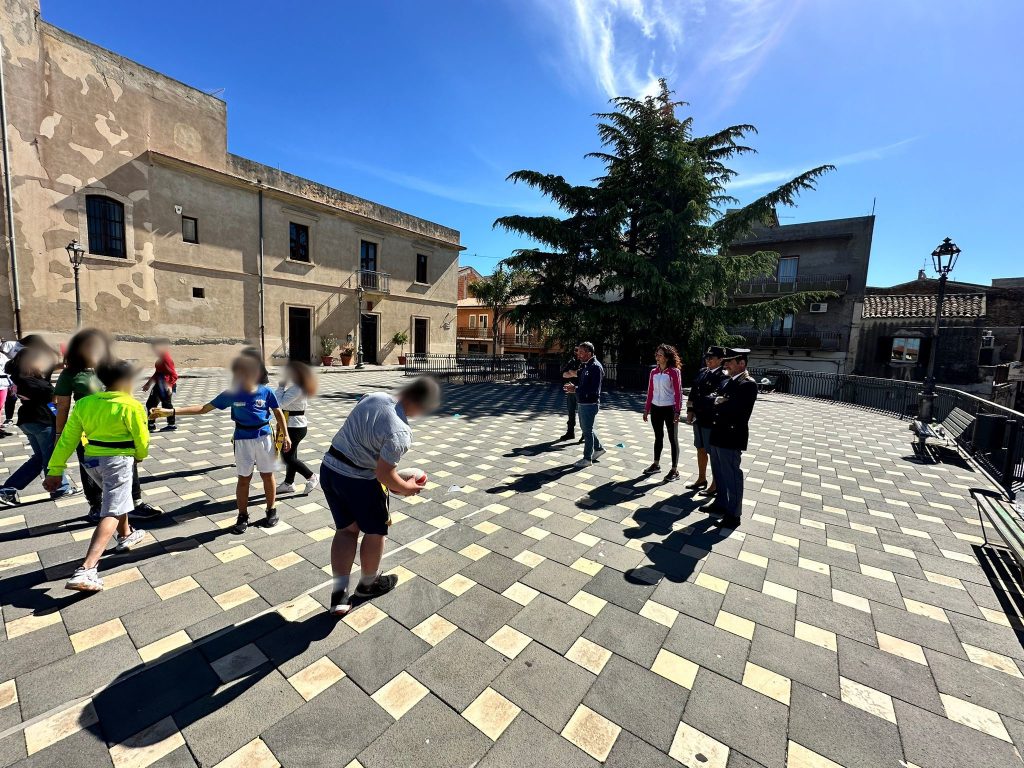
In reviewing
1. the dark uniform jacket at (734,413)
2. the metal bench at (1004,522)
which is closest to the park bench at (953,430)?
the metal bench at (1004,522)

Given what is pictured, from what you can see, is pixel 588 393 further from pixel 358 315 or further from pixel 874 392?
pixel 358 315

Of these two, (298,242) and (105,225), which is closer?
(105,225)

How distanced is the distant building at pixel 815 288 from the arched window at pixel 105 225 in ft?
100.0

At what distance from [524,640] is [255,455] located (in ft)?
9.34

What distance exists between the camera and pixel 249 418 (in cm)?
370

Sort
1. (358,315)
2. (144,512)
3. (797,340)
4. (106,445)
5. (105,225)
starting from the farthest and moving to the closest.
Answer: (797,340) → (358,315) → (105,225) → (144,512) → (106,445)

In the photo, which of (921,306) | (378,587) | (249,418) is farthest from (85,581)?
(921,306)

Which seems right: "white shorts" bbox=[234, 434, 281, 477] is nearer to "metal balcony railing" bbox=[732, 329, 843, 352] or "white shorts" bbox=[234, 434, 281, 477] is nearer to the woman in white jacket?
the woman in white jacket

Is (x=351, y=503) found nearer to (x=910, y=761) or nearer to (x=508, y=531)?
(x=508, y=531)

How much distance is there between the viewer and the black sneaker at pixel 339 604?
2789 millimetres

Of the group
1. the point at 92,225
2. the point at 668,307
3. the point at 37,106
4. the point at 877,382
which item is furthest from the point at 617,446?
the point at 37,106

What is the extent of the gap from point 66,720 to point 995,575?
651 cm

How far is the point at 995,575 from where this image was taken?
362 centimetres

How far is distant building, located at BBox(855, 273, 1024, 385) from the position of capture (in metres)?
21.3
